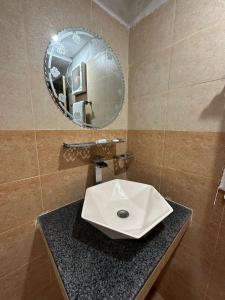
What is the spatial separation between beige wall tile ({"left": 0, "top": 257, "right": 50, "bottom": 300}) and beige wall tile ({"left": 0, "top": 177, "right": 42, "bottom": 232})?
314mm

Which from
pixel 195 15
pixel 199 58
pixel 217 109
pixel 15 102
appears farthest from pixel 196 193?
pixel 15 102

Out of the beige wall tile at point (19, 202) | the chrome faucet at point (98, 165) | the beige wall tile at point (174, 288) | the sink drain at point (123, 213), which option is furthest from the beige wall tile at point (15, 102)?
the beige wall tile at point (174, 288)

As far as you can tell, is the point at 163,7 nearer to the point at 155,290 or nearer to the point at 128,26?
the point at 128,26

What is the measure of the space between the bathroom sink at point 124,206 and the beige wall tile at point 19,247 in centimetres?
39

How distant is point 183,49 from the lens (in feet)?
2.64

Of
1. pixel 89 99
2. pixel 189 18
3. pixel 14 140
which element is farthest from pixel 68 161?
pixel 189 18

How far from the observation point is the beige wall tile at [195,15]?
67cm

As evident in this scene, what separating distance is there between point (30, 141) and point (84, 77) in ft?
1.77

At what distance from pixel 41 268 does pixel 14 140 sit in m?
0.84

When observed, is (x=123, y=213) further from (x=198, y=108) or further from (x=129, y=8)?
(x=129, y=8)

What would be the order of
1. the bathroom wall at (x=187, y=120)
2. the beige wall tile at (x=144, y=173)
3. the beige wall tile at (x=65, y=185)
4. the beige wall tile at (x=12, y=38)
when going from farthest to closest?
the beige wall tile at (x=144, y=173) → the beige wall tile at (x=65, y=185) → the bathroom wall at (x=187, y=120) → the beige wall tile at (x=12, y=38)

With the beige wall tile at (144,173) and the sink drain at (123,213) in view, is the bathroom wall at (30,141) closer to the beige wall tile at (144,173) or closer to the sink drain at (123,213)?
the sink drain at (123,213)

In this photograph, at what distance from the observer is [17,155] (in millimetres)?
700

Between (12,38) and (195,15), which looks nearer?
(12,38)
